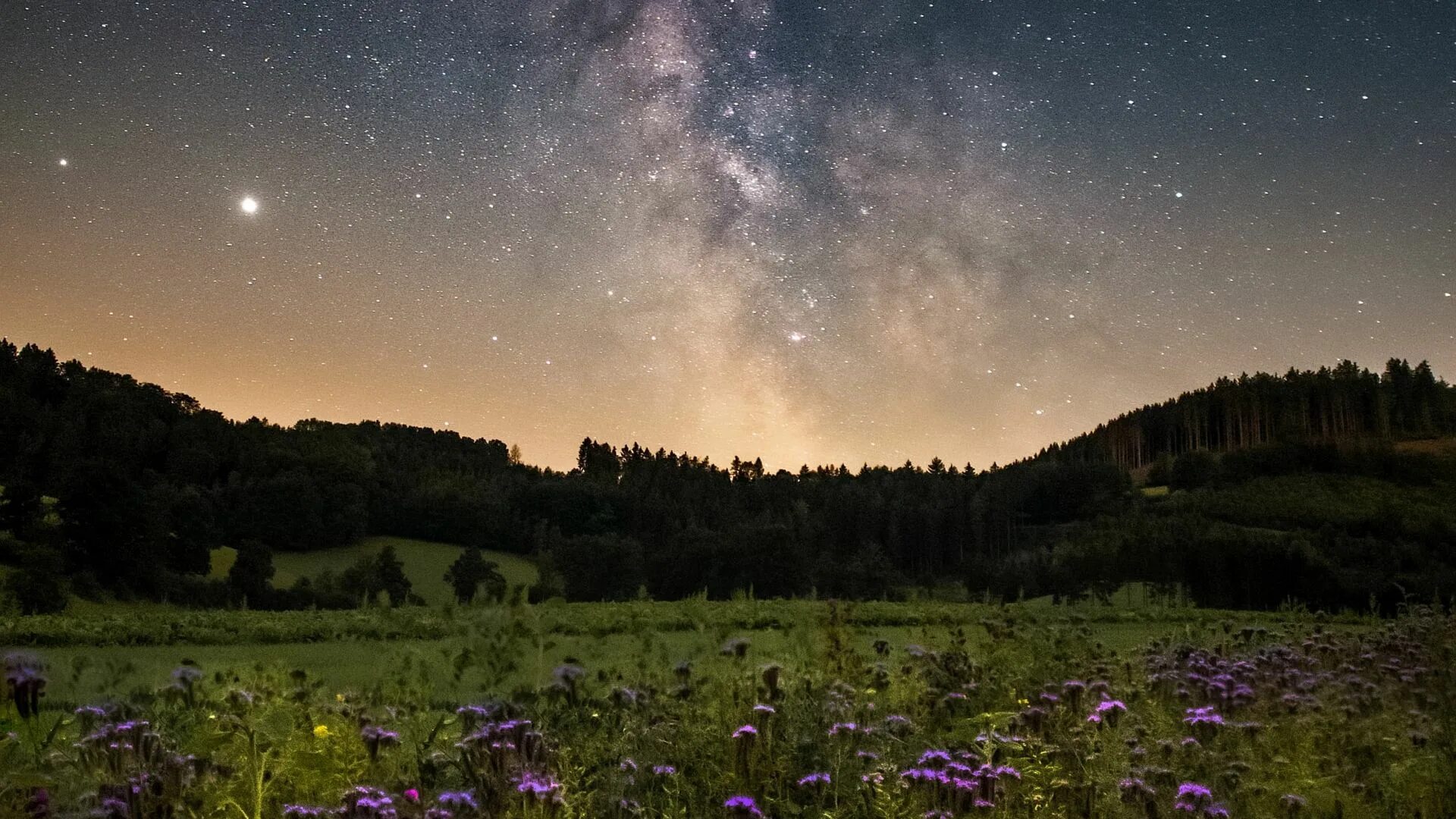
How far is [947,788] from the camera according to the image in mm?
3328

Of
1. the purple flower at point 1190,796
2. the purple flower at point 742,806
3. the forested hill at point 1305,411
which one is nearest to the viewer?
the purple flower at point 742,806

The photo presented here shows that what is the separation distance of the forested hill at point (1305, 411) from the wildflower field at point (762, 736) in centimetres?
7390

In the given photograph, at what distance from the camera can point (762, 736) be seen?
5059 millimetres

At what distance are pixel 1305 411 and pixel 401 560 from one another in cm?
6945

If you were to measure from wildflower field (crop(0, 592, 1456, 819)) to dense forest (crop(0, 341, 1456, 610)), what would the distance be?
8752 mm

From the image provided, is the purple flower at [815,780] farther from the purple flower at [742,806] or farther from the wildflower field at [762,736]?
the purple flower at [742,806]

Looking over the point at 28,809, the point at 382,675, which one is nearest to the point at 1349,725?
the point at 382,675

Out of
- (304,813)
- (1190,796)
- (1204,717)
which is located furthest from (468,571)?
(1190,796)

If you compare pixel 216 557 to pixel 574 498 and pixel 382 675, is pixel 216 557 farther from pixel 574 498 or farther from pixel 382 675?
pixel 382 675

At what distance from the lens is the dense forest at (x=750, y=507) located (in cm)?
3216

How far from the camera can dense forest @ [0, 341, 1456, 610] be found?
105 ft

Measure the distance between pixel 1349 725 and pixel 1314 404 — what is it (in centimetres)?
8224

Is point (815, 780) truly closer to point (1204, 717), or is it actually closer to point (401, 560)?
point (1204, 717)

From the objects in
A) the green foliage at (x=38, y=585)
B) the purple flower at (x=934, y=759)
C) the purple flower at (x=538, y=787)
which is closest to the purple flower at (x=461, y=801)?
the purple flower at (x=538, y=787)
